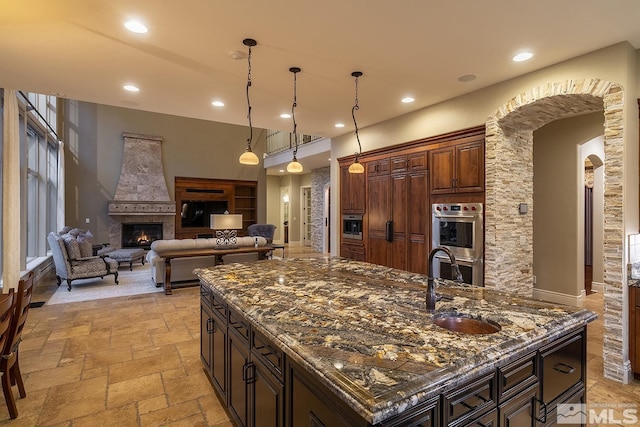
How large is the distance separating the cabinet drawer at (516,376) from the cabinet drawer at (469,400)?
54mm

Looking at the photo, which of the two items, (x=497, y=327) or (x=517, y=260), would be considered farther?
(x=517, y=260)

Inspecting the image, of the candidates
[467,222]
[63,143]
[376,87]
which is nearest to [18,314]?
[376,87]

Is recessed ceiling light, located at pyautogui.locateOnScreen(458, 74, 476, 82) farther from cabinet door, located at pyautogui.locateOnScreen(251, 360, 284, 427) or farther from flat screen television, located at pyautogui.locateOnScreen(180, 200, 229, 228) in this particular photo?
flat screen television, located at pyautogui.locateOnScreen(180, 200, 229, 228)

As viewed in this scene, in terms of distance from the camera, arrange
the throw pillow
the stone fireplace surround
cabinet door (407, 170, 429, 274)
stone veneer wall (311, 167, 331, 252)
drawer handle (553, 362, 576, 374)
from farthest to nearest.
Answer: stone veneer wall (311, 167, 331, 252), the stone fireplace surround, the throw pillow, cabinet door (407, 170, 429, 274), drawer handle (553, 362, 576, 374)

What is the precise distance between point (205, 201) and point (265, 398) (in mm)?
9793

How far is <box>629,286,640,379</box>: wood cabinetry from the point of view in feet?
9.16

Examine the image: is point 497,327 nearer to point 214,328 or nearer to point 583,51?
point 214,328

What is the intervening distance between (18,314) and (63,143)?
27.1ft

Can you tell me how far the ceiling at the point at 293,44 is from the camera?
2.41 metres

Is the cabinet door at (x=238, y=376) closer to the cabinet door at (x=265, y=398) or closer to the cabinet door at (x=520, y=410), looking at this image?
the cabinet door at (x=265, y=398)

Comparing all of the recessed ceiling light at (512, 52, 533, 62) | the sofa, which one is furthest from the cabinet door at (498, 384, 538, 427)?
the sofa

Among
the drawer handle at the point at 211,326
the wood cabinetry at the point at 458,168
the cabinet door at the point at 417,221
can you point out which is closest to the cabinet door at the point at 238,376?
the drawer handle at the point at 211,326

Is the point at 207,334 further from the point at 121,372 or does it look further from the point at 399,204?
the point at 399,204

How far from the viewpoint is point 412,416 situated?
1.04 metres
